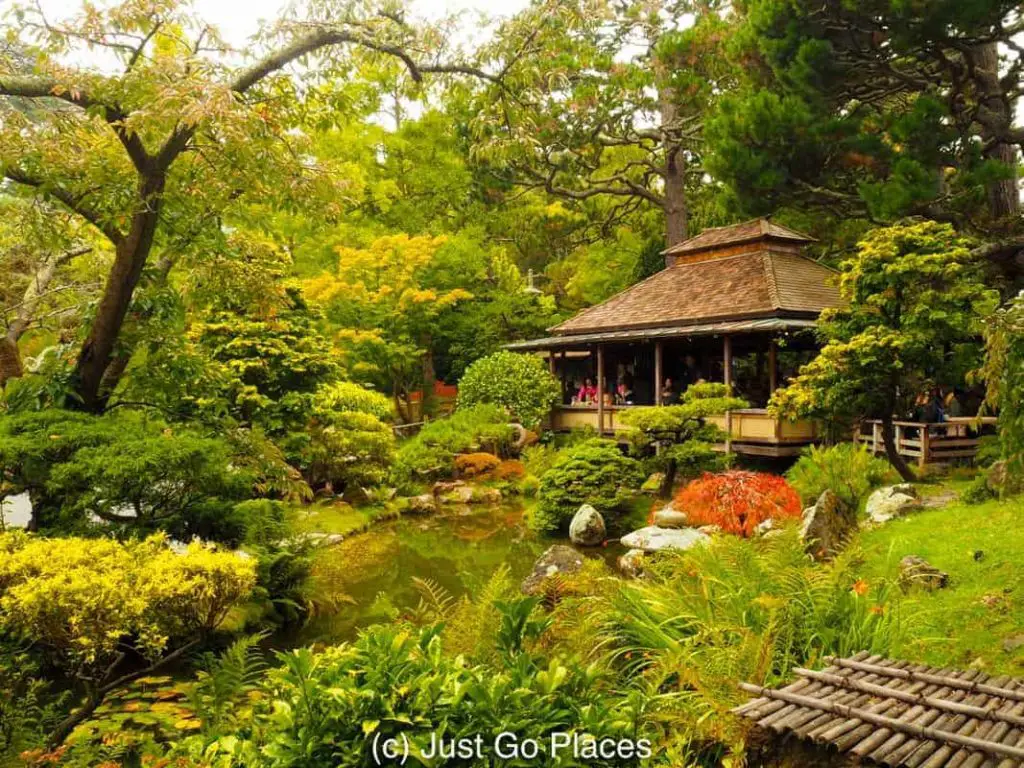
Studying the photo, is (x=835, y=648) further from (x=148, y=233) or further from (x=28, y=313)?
(x=28, y=313)

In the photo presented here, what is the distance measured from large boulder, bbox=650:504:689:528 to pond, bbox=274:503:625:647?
0.66 meters

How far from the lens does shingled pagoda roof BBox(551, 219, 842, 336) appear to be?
15.5m

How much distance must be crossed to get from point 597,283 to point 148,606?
21.4 m

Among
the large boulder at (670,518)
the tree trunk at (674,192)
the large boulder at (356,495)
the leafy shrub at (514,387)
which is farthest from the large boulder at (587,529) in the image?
the tree trunk at (674,192)

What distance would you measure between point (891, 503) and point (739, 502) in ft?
5.89

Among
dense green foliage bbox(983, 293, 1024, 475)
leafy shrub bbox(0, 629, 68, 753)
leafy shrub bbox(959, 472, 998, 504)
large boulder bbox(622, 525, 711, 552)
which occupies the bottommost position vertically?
large boulder bbox(622, 525, 711, 552)

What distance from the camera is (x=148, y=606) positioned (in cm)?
421

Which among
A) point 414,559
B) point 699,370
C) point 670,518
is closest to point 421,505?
point 414,559

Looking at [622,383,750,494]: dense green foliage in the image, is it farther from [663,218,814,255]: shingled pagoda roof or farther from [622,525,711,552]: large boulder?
[663,218,814,255]: shingled pagoda roof

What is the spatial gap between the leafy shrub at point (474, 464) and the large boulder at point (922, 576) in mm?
9755

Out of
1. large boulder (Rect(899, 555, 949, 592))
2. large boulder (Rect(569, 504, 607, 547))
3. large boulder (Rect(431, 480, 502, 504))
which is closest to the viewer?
large boulder (Rect(899, 555, 949, 592))

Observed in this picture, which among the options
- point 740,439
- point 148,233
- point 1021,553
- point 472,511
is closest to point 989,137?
point 740,439

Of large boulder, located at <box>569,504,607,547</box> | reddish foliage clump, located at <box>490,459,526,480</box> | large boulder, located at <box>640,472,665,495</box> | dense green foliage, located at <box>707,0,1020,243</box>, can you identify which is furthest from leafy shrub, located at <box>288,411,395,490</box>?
dense green foliage, located at <box>707,0,1020,243</box>

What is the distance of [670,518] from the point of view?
10.1 metres
